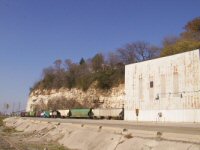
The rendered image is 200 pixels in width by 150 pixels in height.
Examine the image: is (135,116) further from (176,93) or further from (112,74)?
(112,74)

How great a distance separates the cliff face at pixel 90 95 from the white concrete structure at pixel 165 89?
2572 centimetres

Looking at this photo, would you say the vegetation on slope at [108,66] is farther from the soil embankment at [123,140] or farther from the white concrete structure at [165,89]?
the soil embankment at [123,140]

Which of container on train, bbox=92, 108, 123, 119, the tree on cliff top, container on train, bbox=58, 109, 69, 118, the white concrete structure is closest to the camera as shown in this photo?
the white concrete structure

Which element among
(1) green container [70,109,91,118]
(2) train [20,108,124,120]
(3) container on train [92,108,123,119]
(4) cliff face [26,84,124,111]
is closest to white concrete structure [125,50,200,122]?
(3) container on train [92,108,123,119]

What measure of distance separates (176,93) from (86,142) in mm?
35190

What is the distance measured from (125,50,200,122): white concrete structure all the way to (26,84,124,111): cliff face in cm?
2572

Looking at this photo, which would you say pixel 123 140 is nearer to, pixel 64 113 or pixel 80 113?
pixel 80 113

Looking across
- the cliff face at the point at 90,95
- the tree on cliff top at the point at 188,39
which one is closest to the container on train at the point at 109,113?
the cliff face at the point at 90,95

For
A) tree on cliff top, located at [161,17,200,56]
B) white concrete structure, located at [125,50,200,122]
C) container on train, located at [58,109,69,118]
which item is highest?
tree on cliff top, located at [161,17,200,56]

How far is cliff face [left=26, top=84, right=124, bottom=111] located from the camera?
94500 mm

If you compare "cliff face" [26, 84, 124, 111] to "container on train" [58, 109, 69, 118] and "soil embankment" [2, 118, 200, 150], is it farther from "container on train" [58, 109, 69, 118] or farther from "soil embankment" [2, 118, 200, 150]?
"soil embankment" [2, 118, 200, 150]

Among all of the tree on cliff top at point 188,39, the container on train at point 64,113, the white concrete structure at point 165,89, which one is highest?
the tree on cliff top at point 188,39

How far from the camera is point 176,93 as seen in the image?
53.8 m

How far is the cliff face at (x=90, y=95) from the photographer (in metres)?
94.5
